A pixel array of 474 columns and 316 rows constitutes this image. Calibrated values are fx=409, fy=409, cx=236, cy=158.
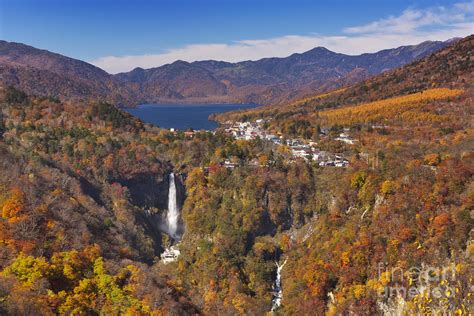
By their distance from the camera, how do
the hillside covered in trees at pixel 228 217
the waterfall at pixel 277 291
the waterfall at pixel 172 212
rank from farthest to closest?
the waterfall at pixel 172 212, the waterfall at pixel 277 291, the hillside covered in trees at pixel 228 217

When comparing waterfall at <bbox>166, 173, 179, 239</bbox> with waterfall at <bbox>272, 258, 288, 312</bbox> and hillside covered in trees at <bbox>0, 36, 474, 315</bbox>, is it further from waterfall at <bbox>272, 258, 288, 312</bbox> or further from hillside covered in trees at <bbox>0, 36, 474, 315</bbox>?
waterfall at <bbox>272, 258, 288, 312</bbox>

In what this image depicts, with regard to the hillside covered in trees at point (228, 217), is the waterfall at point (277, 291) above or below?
below

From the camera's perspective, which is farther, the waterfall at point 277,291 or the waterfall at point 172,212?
the waterfall at point 172,212

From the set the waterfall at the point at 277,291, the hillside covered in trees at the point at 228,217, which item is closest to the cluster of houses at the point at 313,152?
the hillside covered in trees at the point at 228,217

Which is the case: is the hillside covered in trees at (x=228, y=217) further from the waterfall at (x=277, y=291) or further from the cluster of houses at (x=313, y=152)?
the cluster of houses at (x=313, y=152)

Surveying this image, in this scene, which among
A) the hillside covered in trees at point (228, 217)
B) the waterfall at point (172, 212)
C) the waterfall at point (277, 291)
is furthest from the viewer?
the waterfall at point (172, 212)

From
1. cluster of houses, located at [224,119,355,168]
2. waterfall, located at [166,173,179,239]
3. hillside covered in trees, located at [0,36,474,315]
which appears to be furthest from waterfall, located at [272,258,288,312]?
waterfall, located at [166,173,179,239]

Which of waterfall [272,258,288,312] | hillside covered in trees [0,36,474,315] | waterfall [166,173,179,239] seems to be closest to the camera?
hillside covered in trees [0,36,474,315]

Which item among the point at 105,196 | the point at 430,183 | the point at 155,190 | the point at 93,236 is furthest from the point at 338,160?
the point at 93,236

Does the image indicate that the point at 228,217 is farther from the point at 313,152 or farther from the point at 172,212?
the point at 313,152
